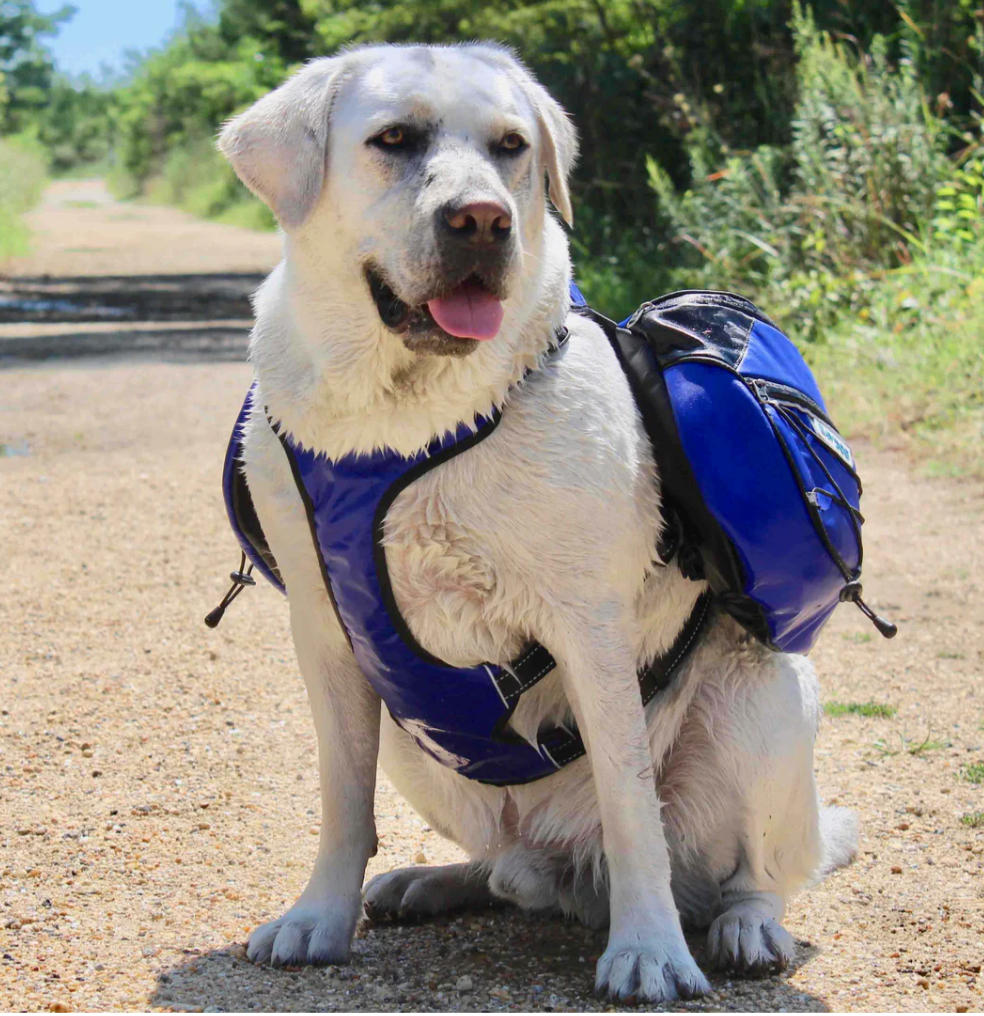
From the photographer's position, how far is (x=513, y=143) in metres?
2.71

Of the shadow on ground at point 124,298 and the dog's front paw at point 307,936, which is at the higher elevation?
the dog's front paw at point 307,936

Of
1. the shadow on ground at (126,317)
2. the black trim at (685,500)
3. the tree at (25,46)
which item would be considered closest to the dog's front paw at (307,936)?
the black trim at (685,500)

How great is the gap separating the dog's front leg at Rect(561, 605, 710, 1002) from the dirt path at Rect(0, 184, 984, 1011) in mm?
144

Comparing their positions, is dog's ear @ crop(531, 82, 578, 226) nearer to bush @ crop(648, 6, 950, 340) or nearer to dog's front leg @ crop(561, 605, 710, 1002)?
dog's front leg @ crop(561, 605, 710, 1002)

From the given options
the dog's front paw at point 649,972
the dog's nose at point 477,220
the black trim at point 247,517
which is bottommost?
the dog's front paw at point 649,972

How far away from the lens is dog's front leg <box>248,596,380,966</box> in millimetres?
2793

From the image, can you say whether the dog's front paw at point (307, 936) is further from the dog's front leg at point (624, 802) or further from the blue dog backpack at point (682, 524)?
the dog's front leg at point (624, 802)

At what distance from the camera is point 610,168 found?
41.5ft


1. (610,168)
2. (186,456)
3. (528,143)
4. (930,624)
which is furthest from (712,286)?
(528,143)

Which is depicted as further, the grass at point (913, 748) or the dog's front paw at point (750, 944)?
the grass at point (913, 748)

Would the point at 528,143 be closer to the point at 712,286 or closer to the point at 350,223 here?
the point at 350,223

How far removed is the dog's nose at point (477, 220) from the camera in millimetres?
2467

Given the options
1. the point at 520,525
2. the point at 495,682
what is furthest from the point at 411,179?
the point at 495,682

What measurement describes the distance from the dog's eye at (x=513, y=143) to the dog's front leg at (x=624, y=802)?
0.96 metres
